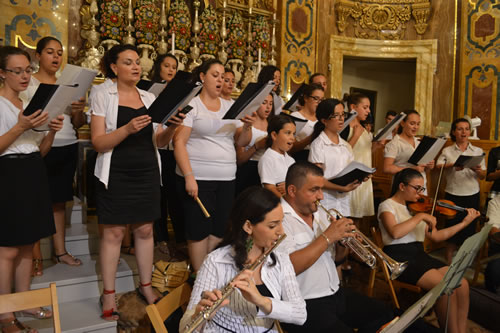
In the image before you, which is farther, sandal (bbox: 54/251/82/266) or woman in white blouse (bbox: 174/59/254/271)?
sandal (bbox: 54/251/82/266)

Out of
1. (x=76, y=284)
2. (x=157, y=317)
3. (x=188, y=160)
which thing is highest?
(x=188, y=160)

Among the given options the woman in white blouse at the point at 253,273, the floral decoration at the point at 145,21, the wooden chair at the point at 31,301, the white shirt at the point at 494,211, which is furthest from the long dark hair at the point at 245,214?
the floral decoration at the point at 145,21

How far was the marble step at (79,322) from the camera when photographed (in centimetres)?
252

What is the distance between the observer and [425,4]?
805 cm

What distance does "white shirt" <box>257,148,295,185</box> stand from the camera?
3.10m

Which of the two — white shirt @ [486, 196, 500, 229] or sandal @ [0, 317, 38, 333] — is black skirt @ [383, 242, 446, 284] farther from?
sandal @ [0, 317, 38, 333]

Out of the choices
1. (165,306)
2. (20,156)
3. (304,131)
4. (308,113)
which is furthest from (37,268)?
(308,113)

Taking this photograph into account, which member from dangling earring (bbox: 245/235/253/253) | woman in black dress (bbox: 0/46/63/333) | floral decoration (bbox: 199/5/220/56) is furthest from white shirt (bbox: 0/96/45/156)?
floral decoration (bbox: 199/5/220/56)

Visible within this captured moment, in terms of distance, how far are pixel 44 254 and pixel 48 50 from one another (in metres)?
1.45

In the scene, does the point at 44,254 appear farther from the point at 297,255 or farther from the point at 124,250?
the point at 297,255

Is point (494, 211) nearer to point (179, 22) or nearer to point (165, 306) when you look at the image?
point (165, 306)

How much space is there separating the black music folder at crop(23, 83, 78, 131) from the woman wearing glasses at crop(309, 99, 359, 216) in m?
1.79

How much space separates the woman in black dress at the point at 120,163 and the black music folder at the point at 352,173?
3.68 feet

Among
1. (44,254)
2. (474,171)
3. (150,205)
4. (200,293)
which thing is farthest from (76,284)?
(474,171)
